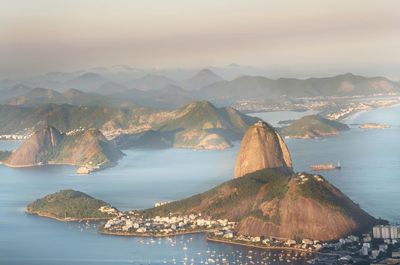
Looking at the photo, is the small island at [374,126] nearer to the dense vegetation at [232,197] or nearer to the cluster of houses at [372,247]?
the dense vegetation at [232,197]

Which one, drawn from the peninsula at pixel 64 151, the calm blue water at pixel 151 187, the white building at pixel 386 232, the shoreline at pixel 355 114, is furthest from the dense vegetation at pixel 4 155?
the white building at pixel 386 232

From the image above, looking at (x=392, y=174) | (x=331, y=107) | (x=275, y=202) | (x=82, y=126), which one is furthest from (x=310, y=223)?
(x=331, y=107)

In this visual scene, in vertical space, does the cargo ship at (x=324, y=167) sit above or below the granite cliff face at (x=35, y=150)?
below

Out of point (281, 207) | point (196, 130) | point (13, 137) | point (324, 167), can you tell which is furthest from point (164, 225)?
point (13, 137)

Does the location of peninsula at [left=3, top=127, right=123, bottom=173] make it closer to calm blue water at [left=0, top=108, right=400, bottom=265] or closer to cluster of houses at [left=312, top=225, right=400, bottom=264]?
calm blue water at [left=0, top=108, right=400, bottom=265]

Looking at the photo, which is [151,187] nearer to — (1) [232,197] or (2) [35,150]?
(1) [232,197]

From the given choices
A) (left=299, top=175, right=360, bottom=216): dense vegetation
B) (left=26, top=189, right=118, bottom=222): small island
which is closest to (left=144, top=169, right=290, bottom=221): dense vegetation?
(left=299, top=175, right=360, bottom=216): dense vegetation

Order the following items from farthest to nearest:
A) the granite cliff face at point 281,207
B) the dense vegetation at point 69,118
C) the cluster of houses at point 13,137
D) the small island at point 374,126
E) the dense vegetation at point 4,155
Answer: the dense vegetation at point 69,118 → the cluster of houses at point 13,137 → the small island at point 374,126 → the dense vegetation at point 4,155 → the granite cliff face at point 281,207
